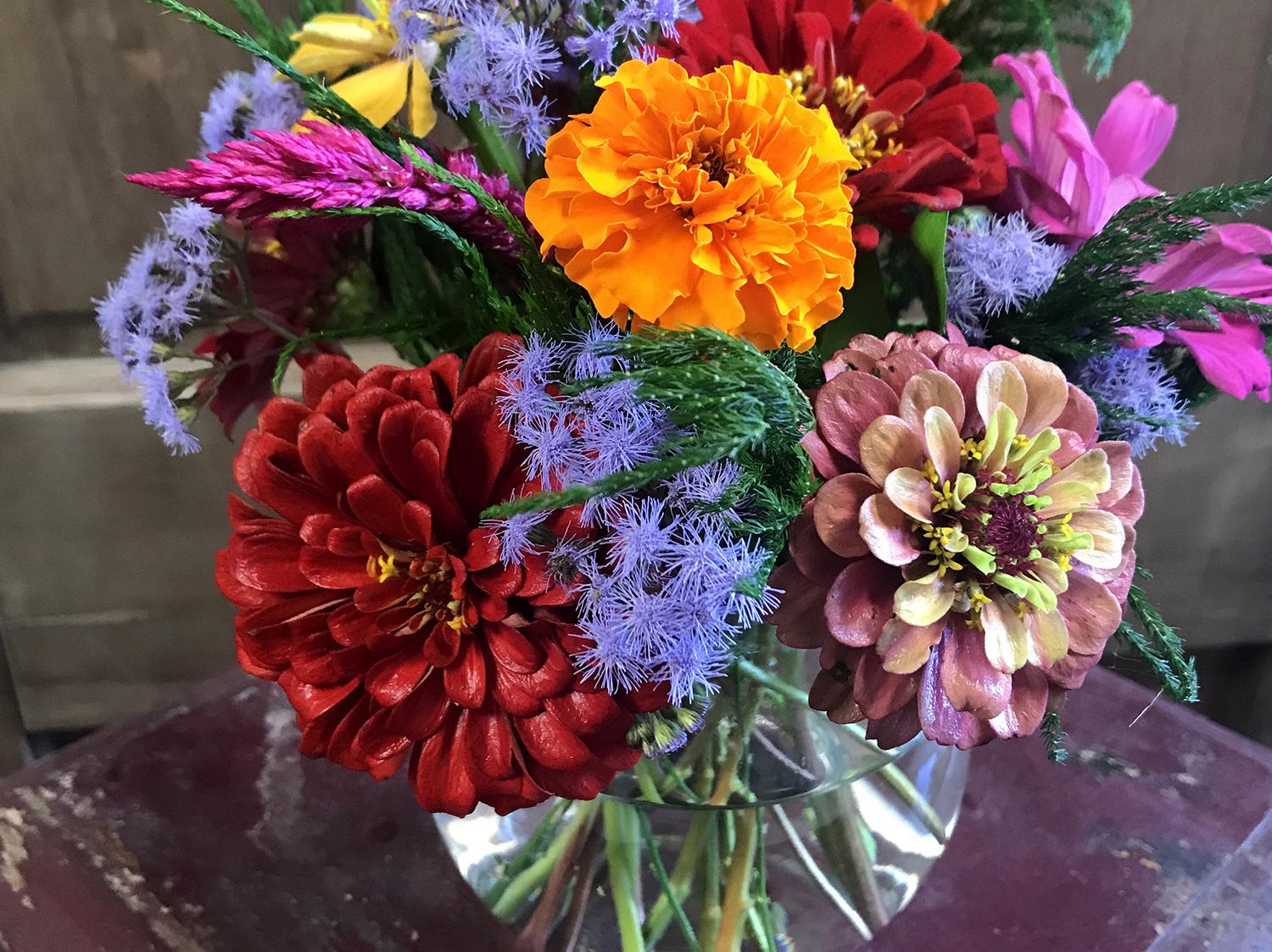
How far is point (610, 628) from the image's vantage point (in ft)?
0.80

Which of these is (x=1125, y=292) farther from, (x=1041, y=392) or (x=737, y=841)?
(x=737, y=841)

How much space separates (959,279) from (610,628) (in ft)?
0.55

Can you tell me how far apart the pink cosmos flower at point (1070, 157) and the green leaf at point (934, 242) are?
0.04 metres

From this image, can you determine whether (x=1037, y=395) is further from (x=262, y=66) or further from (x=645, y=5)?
(x=262, y=66)

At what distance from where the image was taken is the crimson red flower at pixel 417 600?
26 centimetres

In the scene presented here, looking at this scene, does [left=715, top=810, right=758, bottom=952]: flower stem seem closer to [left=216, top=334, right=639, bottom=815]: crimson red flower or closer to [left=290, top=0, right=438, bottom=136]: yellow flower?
[left=216, top=334, right=639, bottom=815]: crimson red flower

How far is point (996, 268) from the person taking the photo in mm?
294

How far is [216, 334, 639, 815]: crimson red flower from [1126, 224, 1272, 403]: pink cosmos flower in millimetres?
211

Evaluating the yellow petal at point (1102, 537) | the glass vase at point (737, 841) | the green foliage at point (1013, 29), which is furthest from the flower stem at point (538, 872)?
the green foliage at point (1013, 29)

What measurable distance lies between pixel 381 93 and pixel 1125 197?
258 millimetres

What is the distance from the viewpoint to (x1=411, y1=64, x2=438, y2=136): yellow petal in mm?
305

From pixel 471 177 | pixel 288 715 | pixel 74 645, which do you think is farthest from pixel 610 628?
pixel 74 645

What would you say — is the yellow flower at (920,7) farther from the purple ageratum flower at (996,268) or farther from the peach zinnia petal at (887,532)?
the peach zinnia petal at (887,532)

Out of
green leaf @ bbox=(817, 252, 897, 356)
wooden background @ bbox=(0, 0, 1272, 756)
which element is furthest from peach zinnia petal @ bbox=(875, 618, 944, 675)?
wooden background @ bbox=(0, 0, 1272, 756)
